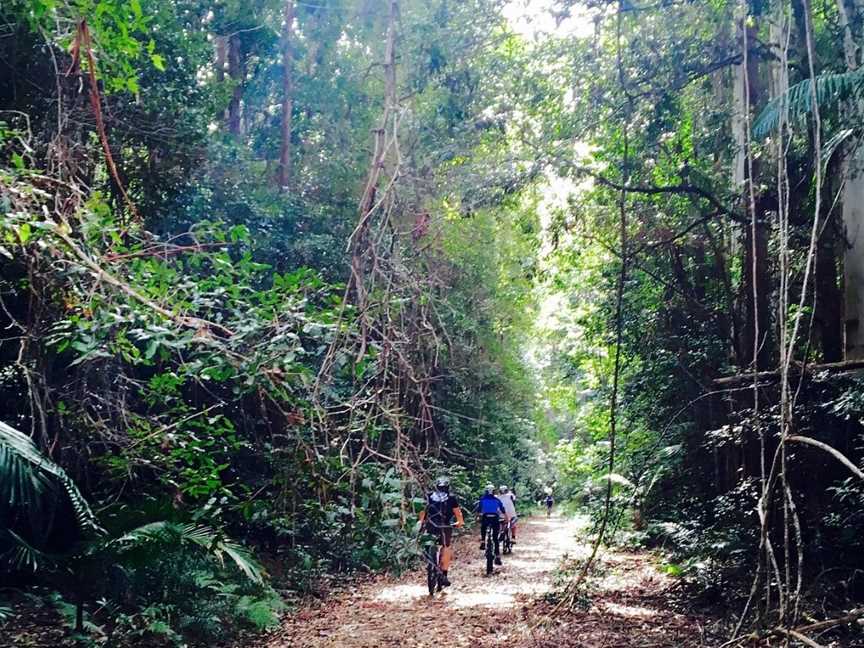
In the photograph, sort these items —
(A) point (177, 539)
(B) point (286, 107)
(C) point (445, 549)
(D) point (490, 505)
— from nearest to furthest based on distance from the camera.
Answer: (A) point (177, 539) < (C) point (445, 549) < (D) point (490, 505) < (B) point (286, 107)

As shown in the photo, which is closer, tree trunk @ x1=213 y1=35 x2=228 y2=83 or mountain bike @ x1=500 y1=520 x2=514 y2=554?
tree trunk @ x1=213 y1=35 x2=228 y2=83

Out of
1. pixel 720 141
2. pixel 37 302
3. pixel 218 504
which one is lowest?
pixel 218 504

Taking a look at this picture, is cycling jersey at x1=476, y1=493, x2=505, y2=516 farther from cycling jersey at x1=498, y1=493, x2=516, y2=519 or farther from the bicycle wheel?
cycling jersey at x1=498, y1=493, x2=516, y2=519

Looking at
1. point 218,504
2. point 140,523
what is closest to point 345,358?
point 140,523

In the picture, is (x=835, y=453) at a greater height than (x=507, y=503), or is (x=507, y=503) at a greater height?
(x=835, y=453)

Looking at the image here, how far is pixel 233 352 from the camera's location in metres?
6.71

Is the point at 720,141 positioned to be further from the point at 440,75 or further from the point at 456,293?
the point at 456,293

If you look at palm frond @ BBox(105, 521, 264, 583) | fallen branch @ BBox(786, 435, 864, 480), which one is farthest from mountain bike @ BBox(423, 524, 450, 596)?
fallen branch @ BBox(786, 435, 864, 480)

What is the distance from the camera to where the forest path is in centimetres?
848

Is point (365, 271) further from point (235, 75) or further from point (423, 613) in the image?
point (235, 75)

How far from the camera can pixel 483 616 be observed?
A: 9.81 meters

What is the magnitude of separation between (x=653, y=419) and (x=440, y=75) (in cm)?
722

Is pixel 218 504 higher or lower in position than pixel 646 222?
lower

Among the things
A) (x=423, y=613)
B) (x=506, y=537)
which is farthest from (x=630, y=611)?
(x=506, y=537)
